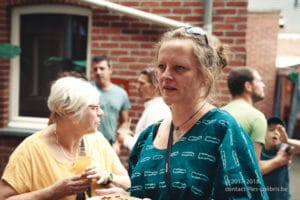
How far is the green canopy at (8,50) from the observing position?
205 inches

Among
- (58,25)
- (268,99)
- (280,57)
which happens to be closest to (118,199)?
(58,25)

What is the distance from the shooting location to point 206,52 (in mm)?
1578

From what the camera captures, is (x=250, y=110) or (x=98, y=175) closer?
(x=98, y=175)

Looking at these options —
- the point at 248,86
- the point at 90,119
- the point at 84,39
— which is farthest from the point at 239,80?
the point at 84,39

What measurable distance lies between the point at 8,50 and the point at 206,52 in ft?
13.7

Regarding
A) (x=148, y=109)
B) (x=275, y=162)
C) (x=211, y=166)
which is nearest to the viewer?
(x=211, y=166)

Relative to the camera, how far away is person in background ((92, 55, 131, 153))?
4598 millimetres

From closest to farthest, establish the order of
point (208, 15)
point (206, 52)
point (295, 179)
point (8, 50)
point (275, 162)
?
1. point (206, 52)
2. point (275, 162)
3. point (208, 15)
4. point (8, 50)
5. point (295, 179)

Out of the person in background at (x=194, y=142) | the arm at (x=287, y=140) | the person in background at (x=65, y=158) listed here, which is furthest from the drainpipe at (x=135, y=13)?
the person in background at (x=194, y=142)

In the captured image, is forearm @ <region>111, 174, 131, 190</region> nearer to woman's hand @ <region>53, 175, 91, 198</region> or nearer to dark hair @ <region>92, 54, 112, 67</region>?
woman's hand @ <region>53, 175, 91, 198</region>

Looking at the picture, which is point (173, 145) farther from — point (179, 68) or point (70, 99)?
point (70, 99)

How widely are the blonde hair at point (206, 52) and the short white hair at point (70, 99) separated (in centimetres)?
83

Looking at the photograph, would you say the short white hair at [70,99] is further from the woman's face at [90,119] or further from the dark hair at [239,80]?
the dark hair at [239,80]

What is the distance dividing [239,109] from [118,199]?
1.95 m
